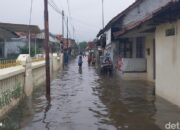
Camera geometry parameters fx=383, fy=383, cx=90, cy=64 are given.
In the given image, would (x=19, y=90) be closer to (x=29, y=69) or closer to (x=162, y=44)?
(x=29, y=69)

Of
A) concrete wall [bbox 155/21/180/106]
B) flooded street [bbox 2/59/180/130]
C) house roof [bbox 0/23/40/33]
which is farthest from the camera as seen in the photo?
house roof [bbox 0/23/40/33]

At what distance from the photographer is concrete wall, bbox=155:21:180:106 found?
12117 mm

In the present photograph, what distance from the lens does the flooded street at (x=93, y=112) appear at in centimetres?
979

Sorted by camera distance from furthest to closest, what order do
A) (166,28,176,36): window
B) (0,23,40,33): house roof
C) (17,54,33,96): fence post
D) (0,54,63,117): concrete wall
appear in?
(0,23,40,33): house roof
(17,54,33,96): fence post
(166,28,176,36): window
(0,54,63,117): concrete wall

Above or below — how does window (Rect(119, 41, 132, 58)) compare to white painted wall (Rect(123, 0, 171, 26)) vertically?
below

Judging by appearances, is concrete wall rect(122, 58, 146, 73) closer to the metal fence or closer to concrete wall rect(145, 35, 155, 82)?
concrete wall rect(145, 35, 155, 82)

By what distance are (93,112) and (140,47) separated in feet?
45.3

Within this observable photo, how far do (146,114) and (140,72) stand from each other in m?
12.0

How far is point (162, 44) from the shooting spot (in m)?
14.0

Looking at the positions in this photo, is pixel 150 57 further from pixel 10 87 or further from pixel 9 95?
Result: pixel 9 95

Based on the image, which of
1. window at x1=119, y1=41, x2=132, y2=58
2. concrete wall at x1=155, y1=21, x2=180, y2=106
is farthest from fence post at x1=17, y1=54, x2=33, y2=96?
window at x1=119, y1=41, x2=132, y2=58

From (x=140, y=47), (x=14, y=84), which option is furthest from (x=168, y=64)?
(x=140, y=47)

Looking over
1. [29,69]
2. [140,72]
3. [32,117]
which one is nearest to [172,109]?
[32,117]

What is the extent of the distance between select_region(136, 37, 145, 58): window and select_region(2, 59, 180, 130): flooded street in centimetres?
801
